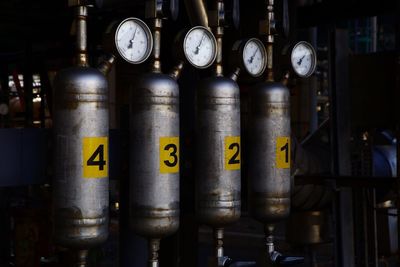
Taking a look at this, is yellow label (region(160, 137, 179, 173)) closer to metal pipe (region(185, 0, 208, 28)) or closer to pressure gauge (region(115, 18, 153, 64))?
pressure gauge (region(115, 18, 153, 64))

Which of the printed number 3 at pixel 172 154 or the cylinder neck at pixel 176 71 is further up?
the cylinder neck at pixel 176 71

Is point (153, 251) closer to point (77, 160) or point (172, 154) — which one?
point (172, 154)

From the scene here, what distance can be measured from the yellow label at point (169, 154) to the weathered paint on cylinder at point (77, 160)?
44 centimetres

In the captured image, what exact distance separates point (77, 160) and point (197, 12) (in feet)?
5.59

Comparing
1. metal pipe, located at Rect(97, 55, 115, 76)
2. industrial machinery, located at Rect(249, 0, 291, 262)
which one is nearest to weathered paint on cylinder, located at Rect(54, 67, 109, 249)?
metal pipe, located at Rect(97, 55, 115, 76)

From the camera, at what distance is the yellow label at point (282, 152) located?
15.4ft

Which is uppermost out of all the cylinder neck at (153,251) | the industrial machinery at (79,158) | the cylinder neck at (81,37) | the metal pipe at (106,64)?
the cylinder neck at (81,37)

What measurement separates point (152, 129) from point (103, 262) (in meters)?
5.66

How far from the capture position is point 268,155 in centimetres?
468

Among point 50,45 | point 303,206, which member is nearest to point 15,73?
point 50,45

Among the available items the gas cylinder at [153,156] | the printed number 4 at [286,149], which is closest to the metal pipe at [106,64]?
the gas cylinder at [153,156]

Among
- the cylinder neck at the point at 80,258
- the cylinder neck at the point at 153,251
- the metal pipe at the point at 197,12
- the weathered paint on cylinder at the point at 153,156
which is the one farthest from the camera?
Answer: the metal pipe at the point at 197,12

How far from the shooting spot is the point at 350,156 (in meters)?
5.99

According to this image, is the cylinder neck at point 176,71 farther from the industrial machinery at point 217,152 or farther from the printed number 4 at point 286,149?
the printed number 4 at point 286,149
